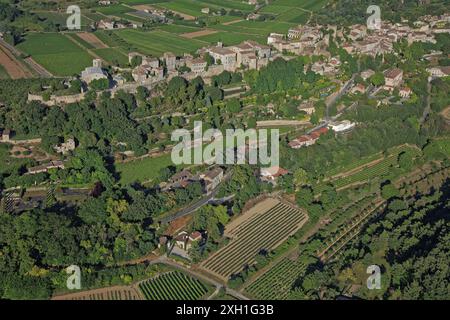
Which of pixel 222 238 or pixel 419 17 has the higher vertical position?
pixel 419 17

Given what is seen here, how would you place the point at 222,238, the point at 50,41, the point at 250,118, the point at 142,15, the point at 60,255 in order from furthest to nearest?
the point at 142,15
the point at 50,41
the point at 250,118
the point at 222,238
the point at 60,255

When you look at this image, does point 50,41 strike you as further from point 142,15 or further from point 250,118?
point 250,118

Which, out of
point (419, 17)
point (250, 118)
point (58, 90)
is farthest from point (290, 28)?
point (58, 90)

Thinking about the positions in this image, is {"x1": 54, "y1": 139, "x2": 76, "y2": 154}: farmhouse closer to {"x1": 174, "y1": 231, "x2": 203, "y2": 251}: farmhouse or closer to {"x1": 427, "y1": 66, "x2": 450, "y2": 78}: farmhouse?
{"x1": 174, "y1": 231, "x2": 203, "y2": 251}: farmhouse

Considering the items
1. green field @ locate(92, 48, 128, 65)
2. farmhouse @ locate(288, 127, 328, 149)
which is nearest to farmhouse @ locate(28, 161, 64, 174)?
farmhouse @ locate(288, 127, 328, 149)

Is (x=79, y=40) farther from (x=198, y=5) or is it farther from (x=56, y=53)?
(x=198, y=5)

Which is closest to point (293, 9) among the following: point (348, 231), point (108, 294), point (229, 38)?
point (229, 38)
